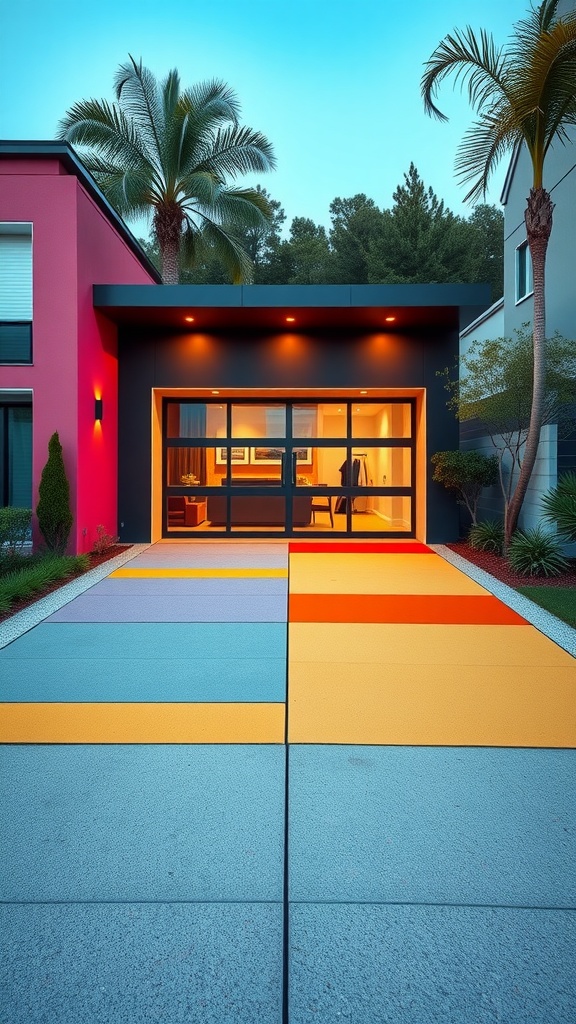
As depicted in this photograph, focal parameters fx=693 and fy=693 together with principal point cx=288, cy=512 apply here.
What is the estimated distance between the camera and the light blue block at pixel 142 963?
2066 mm

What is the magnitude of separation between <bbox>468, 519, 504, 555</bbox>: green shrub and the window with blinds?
782 centimetres

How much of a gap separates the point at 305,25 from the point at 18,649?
29.4 meters

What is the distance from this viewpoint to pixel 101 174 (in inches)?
698

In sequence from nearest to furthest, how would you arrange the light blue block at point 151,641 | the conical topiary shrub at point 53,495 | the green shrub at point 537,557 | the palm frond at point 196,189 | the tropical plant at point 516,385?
the light blue block at point 151,641 < the green shrub at point 537,557 < the conical topiary shrub at point 53,495 < the tropical plant at point 516,385 < the palm frond at point 196,189

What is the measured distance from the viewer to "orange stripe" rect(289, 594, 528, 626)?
7.04m

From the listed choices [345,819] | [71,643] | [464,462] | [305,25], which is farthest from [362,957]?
[305,25]

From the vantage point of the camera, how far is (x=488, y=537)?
38.8 ft

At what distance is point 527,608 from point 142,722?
4.79 metres

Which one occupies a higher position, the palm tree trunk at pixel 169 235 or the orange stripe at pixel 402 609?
the palm tree trunk at pixel 169 235

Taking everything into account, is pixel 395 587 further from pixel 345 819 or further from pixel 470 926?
pixel 470 926

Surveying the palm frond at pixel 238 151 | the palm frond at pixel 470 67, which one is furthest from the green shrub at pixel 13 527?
the palm frond at pixel 238 151

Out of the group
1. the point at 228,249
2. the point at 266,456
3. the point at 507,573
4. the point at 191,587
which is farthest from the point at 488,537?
the point at 228,249

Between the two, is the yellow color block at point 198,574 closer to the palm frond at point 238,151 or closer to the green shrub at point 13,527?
the green shrub at point 13,527

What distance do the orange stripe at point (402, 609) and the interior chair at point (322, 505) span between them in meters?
5.49
